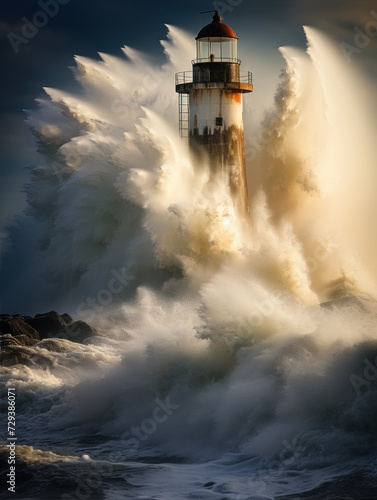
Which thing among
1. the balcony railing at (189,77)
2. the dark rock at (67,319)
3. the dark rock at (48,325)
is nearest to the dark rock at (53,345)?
the dark rock at (48,325)

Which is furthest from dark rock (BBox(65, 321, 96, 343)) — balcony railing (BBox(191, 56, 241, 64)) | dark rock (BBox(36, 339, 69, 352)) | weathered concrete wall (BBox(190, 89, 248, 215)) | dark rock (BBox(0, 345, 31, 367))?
balcony railing (BBox(191, 56, 241, 64))

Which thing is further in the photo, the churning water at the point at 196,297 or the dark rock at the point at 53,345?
the dark rock at the point at 53,345

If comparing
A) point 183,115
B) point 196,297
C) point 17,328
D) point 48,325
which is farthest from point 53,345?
point 183,115

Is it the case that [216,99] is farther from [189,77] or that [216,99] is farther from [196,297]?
[196,297]

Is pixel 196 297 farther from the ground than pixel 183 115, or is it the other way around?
pixel 183 115

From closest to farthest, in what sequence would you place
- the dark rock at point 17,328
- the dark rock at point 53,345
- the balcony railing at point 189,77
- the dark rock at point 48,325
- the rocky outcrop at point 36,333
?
the rocky outcrop at point 36,333 < the dark rock at point 53,345 < the dark rock at point 17,328 < the dark rock at point 48,325 < the balcony railing at point 189,77

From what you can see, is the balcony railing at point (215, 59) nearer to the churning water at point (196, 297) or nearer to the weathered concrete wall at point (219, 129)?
the weathered concrete wall at point (219, 129)

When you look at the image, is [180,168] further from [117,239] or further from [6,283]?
[6,283]
